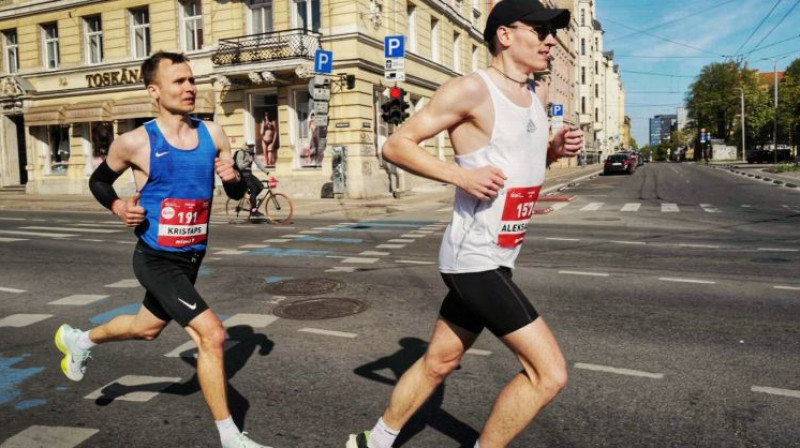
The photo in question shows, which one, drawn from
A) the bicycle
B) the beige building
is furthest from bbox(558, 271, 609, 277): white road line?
the beige building

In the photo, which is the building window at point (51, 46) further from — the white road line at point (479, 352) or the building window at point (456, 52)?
the white road line at point (479, 352)

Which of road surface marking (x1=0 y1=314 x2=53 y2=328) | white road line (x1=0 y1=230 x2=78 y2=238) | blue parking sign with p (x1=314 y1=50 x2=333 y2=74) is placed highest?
blue parking sign with p (x1=314 y1=50 x2=333 y2=74)

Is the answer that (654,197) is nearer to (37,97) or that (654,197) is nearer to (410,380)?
(410,380)

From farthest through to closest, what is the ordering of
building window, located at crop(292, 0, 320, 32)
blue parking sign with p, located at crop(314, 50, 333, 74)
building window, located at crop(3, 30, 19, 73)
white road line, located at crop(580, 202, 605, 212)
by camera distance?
building window, located at crop(3, 30, 19, 73) → building window, located at crop(292, 0, 320, 32) → blue parking sign with p, located at crop(314, 50, 333, 74) → white road line, located at crop(580, 202, 605, 212)

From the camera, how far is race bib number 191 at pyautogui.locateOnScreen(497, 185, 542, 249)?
2.54 metres

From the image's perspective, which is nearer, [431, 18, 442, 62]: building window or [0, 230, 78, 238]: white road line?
[0, 230, 78, 238]: white road line

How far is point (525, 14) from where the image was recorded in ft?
8.20

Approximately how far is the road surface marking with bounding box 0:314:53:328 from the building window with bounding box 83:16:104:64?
1010 inches

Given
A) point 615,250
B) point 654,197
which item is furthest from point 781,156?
point 615,250

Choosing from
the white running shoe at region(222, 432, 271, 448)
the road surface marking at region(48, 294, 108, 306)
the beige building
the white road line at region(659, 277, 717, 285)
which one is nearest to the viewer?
the white running shoe at region(222, 432, 271, 448)

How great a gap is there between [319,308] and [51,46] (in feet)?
96.9

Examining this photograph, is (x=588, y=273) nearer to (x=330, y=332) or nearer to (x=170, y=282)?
(x=330, y=332)

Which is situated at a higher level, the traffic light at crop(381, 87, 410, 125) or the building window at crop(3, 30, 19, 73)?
the building window at crop(3, 30, 19, 73)

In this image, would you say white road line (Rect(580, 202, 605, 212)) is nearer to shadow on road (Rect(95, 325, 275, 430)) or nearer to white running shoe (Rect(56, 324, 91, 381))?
shadow on road (Rect(95, 325, 275, 430))
